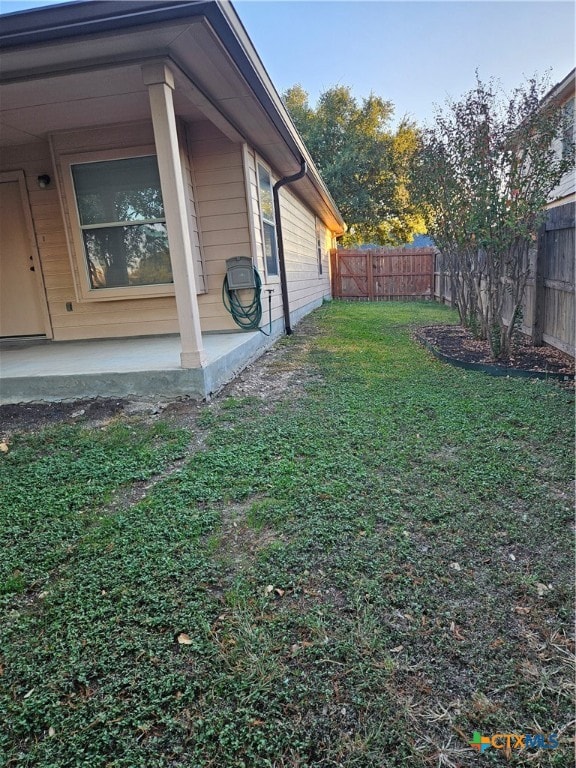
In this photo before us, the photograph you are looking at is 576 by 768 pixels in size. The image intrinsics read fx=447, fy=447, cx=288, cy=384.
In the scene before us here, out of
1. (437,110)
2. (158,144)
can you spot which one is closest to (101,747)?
(158,144)

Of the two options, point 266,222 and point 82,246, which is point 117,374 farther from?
point 266,222

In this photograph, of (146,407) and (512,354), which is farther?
(512,354)

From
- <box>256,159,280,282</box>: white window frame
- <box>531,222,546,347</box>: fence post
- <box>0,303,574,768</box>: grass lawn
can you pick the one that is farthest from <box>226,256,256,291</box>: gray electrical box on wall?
<box>531,222,546,347</box>: fence post

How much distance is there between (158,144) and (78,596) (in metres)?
2.84

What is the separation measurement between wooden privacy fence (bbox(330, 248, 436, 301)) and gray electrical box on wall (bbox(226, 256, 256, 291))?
1030 cm

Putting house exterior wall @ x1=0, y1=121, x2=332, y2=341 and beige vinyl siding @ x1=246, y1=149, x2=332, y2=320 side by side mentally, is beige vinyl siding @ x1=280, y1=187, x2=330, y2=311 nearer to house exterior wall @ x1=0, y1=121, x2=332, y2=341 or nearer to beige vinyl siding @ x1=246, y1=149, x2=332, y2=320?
beige vinyl siding @ x1=246, y1=149, x2=332, y2=320

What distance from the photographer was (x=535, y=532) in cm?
178

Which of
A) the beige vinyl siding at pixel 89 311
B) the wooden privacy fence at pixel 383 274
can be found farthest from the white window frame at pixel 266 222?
the wooden privacy fence at pixel 383 274

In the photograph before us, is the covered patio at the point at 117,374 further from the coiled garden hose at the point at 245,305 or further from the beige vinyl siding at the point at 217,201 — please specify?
the beige vinyl siding at the point at 217,201

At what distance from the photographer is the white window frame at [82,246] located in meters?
4.55

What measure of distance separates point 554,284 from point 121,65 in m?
4.36

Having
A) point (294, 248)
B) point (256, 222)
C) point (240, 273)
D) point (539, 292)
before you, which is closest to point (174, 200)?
point (240, 273)

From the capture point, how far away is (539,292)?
4.95 meters

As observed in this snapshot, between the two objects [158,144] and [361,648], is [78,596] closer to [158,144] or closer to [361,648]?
[361,648]
